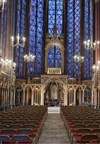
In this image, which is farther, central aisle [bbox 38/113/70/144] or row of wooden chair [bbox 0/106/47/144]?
central aisle [bbox 38/113/70/144]

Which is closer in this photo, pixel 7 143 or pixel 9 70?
pixel 7 143

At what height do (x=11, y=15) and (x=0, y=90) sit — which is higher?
(x=11, y=15)

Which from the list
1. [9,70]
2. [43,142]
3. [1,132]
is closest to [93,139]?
[1,132]

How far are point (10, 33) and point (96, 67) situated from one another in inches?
Answer: 601

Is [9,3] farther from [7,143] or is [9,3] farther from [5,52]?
[7,143]

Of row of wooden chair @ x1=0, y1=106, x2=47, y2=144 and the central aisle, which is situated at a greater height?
row of wooden chair @ x1=0, y1=106, x2=47, y2=144

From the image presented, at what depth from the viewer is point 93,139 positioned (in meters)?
9.12

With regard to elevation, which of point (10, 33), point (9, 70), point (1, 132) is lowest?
point (1, 132)

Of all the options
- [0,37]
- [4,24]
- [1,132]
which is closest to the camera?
[1,132]

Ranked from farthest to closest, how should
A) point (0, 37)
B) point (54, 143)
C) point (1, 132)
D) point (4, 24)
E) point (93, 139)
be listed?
point (4, 24), point (0, 37), point (54, 143), point (1, 132), point (93, 139)

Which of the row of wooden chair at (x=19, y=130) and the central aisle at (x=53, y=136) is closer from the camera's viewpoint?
the row of wooden chair at (x=19, y=130)

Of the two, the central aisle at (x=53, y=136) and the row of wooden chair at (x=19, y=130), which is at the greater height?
the row of wooden chair at (x=19, y=130)

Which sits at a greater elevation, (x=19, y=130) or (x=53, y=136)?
(x=19, y=130)

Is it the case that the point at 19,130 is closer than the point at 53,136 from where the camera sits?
Yes
